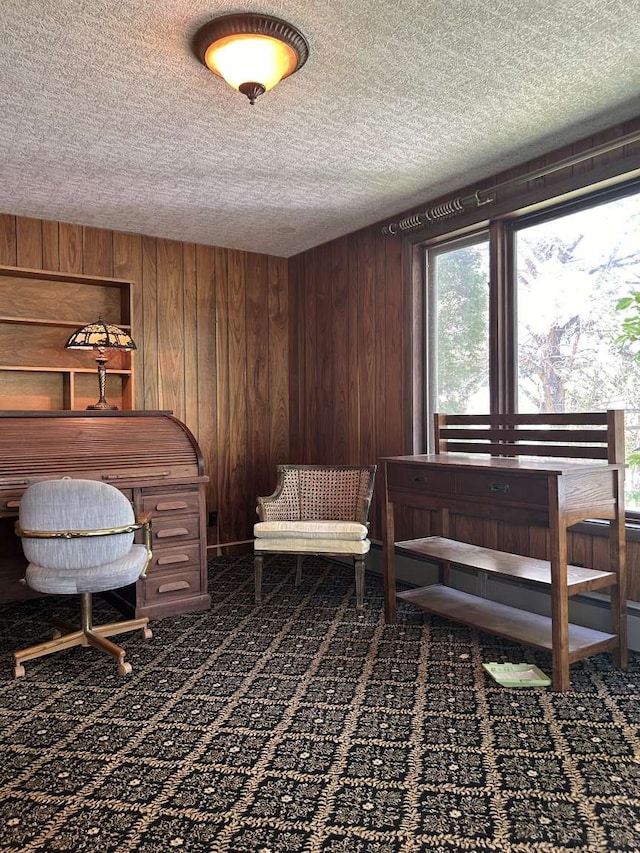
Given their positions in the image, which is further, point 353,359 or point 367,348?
point 353,359

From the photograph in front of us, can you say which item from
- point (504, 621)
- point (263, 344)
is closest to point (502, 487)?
point (504, 621)

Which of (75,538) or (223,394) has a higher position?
(223,394)

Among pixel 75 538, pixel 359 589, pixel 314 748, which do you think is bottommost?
pixel 314 748

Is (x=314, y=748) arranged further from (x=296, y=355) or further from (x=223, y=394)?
(x=296, y=355)

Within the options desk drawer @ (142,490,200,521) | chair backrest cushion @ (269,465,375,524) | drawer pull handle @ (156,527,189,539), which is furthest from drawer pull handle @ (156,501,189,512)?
chair backrest cushion @ (269,465,375,524)

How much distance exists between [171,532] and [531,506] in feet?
6.23

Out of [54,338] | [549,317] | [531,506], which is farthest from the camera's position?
[54,338]

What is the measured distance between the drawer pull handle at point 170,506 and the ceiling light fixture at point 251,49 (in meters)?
2.05

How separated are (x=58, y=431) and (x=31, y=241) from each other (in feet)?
4.92

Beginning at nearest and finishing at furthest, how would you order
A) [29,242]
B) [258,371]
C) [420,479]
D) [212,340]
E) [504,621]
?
[504,621] → [420,479] → [29,242] → [212,340] → [258,371]

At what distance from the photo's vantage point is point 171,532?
11.0 ft

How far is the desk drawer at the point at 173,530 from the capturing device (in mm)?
3311

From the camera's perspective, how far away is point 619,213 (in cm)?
290

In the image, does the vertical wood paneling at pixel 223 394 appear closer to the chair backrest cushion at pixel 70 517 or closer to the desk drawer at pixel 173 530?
the desk drawer at pixel 173 530
